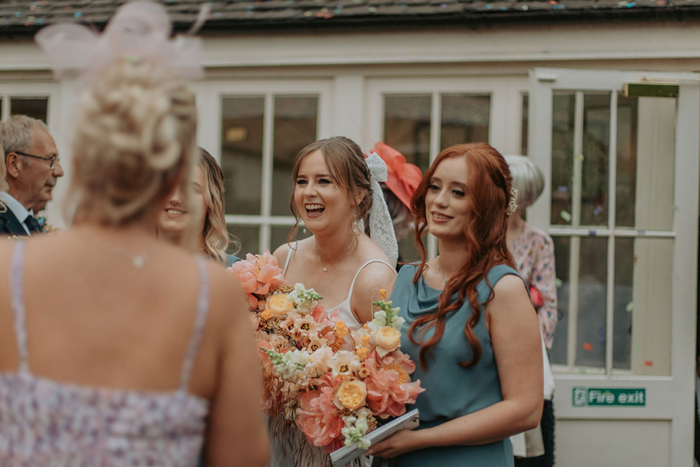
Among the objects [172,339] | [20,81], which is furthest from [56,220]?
[172,339]

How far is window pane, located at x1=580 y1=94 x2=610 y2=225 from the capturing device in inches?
164

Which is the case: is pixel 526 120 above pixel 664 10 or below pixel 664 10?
below

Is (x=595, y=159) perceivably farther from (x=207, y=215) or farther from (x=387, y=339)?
(x=387, y=339)

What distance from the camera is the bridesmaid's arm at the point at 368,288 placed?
2.54 m

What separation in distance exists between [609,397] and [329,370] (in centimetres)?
259

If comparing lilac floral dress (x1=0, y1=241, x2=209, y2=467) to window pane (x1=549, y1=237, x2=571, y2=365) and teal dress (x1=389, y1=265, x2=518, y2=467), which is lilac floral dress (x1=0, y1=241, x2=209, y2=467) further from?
window pane (x1=549, y1=237, x2=571, y2=365)

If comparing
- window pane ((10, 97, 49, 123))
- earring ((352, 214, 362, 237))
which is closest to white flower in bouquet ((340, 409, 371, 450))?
earring ((352, 214, 362, 237))

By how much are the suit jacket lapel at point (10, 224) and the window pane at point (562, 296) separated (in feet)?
10.00

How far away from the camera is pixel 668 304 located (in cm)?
407

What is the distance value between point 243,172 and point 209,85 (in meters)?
0.67

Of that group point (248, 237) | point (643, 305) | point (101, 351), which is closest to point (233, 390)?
point (101, 351)

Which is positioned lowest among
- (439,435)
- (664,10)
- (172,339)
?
(439,435)

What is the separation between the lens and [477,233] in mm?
2188

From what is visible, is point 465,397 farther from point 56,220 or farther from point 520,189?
point 56,220
